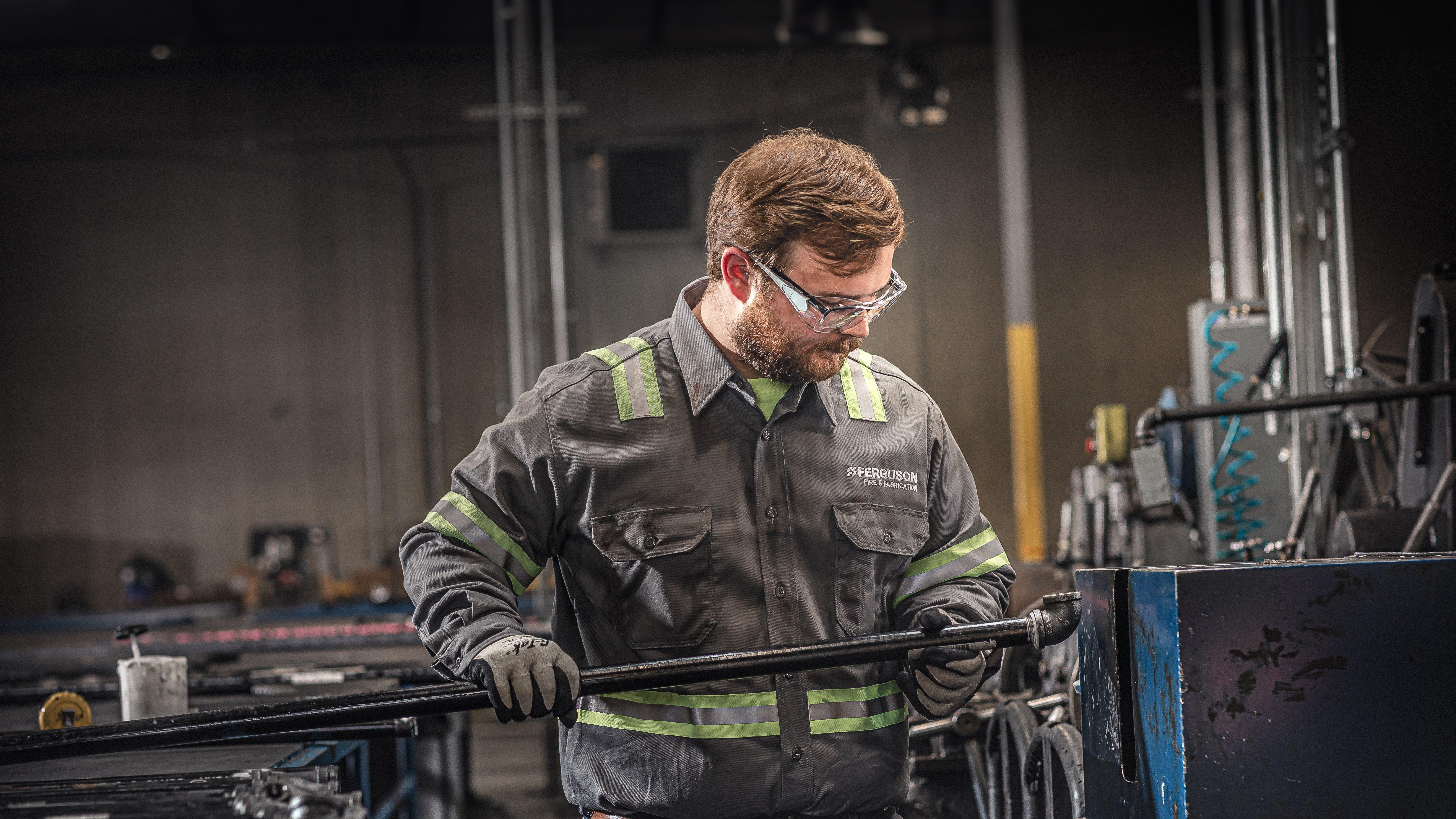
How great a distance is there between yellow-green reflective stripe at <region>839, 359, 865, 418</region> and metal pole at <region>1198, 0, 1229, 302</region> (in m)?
6.77

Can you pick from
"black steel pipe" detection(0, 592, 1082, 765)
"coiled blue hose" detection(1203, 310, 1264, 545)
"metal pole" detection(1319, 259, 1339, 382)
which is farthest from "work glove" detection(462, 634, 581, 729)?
"coiled blue hose" detection(1203, 310, 1264, 545)

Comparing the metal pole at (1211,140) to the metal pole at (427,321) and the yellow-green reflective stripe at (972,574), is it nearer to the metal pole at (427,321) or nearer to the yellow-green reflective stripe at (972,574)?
the metal pole at (427,321)

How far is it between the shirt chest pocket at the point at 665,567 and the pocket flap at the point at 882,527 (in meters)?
0.20

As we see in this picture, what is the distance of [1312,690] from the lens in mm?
1204

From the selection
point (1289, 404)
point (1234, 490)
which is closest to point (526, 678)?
point (1289, 404)

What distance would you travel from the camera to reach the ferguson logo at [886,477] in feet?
5.19

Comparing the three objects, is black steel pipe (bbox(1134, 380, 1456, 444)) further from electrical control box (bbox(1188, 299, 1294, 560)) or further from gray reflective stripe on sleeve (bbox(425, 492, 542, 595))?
gray reflective stripe on sleeve (bbox(425, 492, 542, 595))

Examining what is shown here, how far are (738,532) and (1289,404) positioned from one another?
71.1 inches

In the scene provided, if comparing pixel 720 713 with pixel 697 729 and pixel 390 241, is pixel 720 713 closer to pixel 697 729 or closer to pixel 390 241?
pixel 697 729

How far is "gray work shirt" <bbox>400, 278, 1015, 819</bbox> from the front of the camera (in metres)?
1.46

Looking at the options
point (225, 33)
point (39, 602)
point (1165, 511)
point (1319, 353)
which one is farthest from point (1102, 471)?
point (39, 602)

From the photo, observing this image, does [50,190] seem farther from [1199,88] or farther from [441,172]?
[1199,88]

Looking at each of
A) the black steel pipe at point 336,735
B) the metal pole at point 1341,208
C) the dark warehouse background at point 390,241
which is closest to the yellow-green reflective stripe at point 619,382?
the black steel pipe at point 336,735

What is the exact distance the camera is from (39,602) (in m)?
9.30
